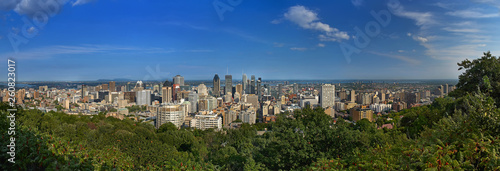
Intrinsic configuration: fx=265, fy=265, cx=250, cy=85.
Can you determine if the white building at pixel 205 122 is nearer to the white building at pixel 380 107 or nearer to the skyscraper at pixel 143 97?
the white building at pixel 380 107

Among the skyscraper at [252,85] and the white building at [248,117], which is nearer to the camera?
the white building at [248,117]

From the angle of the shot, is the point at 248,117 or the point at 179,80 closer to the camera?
the point at 248,117

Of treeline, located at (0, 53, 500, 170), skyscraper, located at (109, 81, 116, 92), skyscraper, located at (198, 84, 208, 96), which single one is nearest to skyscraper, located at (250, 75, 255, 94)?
skyscraper, located at (198, 84, 208, 96)

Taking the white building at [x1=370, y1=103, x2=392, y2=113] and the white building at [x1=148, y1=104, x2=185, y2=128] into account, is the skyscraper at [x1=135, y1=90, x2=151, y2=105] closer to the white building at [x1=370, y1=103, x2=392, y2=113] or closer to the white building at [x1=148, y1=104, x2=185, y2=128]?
the white building at [x1=148, y1=104, x2=185, y2=128]

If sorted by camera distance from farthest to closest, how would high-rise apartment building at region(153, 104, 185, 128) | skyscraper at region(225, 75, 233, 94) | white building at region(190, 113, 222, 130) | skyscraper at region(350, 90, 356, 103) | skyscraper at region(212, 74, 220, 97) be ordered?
skyscraper at region(225, 75, 233, 94)
skyscraper at region(212, 74, 220, 97)
high-rise apartment building at region(153, 104, 185, 128)
skyscraper at region(350, 90, 356, 103)
white building at region(190, 113, 222, 130)

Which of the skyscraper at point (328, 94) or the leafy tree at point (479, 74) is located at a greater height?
the leafy tree at point (479, 74)

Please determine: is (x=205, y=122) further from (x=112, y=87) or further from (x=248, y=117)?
(x=112, y=87)

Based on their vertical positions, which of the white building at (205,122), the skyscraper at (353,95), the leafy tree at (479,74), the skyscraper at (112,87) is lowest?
the white building at (205,122)

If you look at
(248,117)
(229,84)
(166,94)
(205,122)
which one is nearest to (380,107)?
(248,117)

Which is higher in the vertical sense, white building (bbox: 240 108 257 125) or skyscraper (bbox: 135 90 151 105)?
skyscraper (bbox: 135 90 151 105)

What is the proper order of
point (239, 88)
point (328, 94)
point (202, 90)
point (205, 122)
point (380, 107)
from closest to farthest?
point (380, 107)
point (205, 122)
point (328, 94)
point (202, 90)
point (239, 88)

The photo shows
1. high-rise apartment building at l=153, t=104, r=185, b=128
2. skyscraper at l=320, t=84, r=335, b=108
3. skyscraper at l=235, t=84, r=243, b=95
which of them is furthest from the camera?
skyscraper at l=235, t=84, r=243, b=95

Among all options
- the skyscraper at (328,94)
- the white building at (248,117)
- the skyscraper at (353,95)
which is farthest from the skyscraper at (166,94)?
the skyscraper at (353,95)
